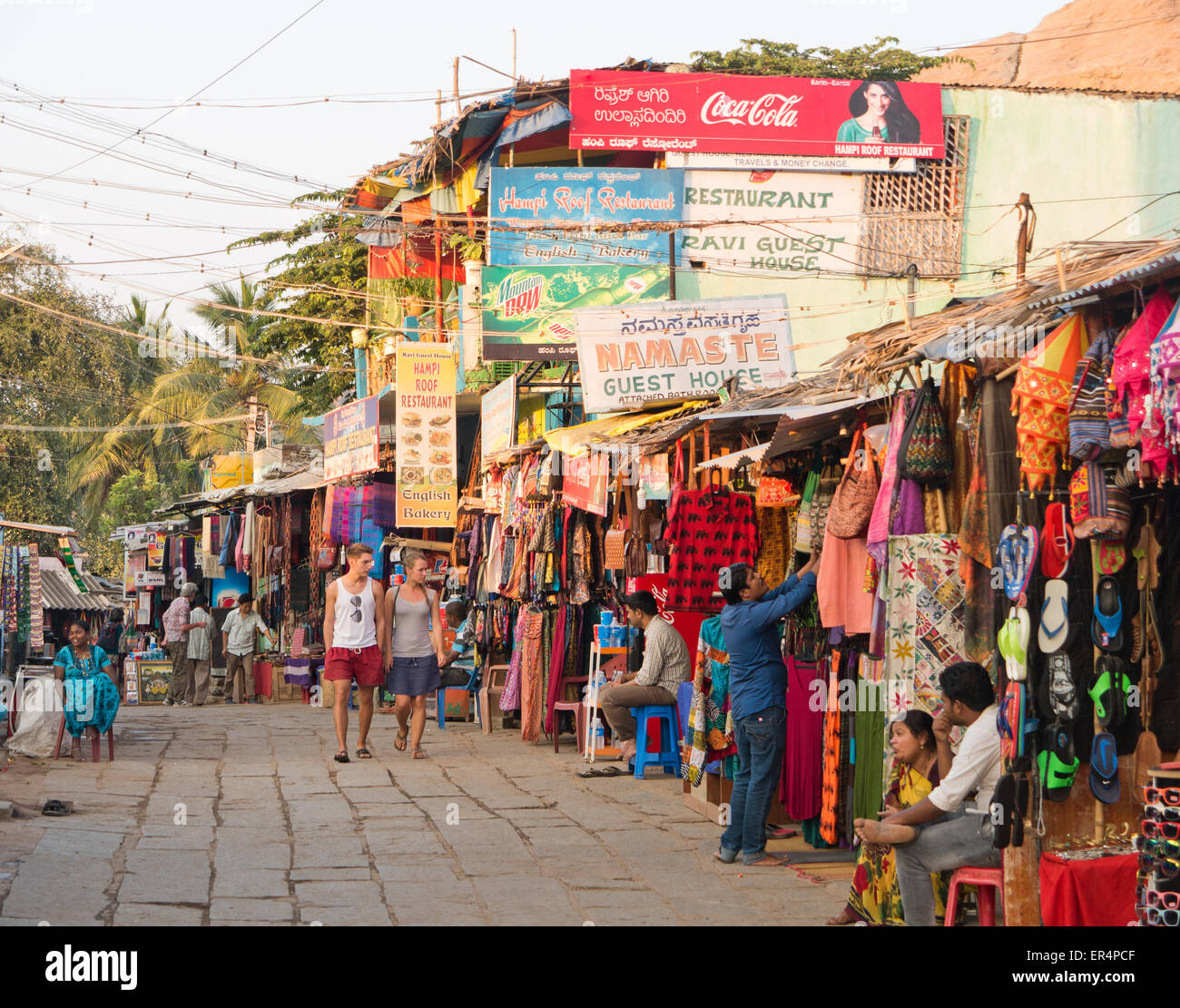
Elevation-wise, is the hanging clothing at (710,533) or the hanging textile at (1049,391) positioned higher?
the hanging textile at (1049,391)

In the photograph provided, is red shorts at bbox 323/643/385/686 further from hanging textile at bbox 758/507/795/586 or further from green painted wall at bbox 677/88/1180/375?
green painted wall at bbox 677/88/1180/375

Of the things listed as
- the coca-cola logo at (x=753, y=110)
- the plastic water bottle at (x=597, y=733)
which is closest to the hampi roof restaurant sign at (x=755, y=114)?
the coca-cola logo at (x=753, y=110)

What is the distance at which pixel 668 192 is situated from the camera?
58.8 ft

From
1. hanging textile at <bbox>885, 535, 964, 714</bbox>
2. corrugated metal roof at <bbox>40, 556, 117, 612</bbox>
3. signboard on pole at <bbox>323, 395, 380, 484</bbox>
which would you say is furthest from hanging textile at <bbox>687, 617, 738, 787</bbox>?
corrugated metal roof at <bbox>40, 556, 117, 612</bbox>

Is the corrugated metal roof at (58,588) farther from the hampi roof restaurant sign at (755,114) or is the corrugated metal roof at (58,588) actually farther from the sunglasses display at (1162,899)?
the sunglasses display at (1162,899)

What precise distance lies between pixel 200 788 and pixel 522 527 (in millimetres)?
4470

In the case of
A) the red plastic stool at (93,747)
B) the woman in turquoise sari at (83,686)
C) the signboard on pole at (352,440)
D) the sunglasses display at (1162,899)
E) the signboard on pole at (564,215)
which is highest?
the signboard on pole at (564,215)

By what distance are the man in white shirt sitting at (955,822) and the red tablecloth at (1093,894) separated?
0.45m

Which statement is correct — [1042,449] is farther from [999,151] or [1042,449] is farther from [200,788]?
[999,151]

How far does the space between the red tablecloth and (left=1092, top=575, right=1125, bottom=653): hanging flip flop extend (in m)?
0.80

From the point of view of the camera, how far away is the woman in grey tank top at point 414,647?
11.8 metres

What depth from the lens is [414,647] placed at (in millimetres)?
11789

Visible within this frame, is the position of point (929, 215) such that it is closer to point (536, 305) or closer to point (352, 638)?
point (536, 305)

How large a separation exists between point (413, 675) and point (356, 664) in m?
0.61
